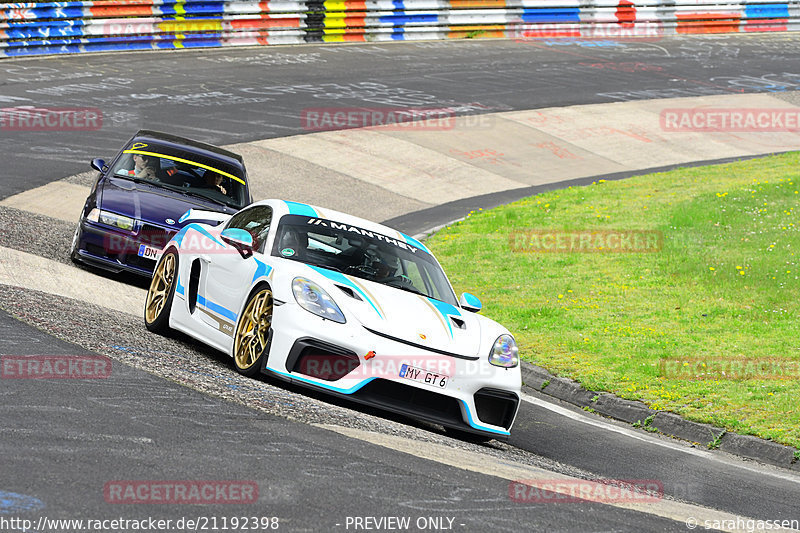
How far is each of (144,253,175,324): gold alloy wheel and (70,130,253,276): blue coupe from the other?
1517 millimetres

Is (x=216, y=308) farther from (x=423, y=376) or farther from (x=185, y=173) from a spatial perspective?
(x=185, y=173)

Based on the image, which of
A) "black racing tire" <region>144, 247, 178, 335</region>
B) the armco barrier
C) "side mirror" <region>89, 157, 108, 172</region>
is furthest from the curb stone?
the armco barrier

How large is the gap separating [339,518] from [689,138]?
23554 millimetres

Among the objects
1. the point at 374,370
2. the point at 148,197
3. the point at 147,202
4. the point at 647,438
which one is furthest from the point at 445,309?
the point at 148,197

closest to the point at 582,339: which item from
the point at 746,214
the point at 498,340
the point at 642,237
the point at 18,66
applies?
the point at 498,340

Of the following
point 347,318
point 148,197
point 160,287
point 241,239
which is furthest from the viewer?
point 148,197

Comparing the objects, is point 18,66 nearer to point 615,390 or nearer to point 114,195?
point 114,195

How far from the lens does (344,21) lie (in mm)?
33625

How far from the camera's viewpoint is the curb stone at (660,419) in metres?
8.85

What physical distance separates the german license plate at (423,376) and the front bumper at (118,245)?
5.40 metres

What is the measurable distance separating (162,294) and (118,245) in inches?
101

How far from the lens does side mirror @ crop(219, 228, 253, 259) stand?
880cm

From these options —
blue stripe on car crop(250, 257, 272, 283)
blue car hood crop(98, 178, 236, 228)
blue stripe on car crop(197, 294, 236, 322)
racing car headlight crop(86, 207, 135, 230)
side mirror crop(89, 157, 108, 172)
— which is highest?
side mirror crop(89, 157, 108, 172)

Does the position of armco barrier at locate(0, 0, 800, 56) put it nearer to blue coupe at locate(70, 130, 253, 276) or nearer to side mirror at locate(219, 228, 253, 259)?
blue coupe at locate(70, 130, 253, 276)
